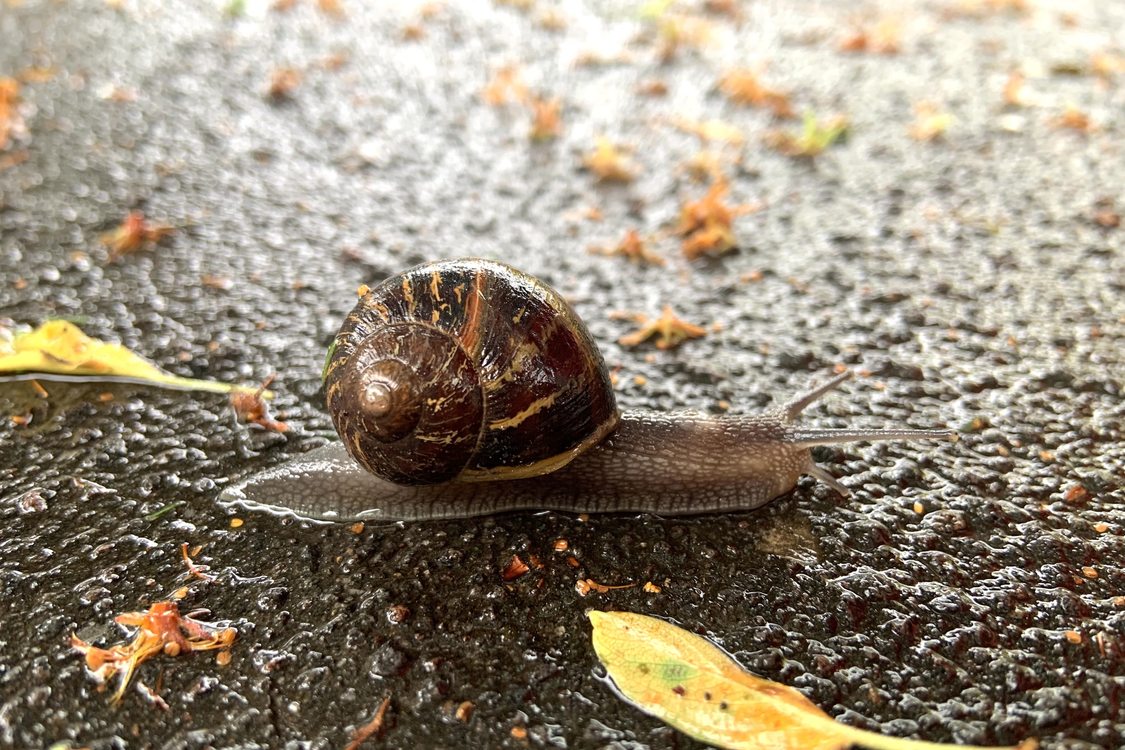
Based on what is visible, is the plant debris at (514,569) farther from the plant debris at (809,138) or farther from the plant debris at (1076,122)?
the plant debris at (1076,122)

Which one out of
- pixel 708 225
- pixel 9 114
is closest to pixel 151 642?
pixel 708 225

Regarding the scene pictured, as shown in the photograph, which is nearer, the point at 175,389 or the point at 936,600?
the point at 936,600

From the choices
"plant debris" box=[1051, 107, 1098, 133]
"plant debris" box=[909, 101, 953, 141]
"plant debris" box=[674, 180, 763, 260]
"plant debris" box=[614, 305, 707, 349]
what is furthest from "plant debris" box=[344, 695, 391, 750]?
"plant debris" box=[1051, 107, 1098, 133]

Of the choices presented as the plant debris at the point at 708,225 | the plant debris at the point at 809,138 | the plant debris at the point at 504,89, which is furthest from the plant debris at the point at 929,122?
the plant debris at the point at 504,89

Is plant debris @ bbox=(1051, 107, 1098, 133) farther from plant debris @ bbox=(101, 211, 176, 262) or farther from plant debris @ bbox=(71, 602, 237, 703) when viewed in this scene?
plant debris @ bbox=(71, 602, 237, 703)

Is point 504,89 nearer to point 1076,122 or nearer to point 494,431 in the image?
point 1076,122

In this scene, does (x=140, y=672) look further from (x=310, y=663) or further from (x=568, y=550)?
(x=568, y=550)

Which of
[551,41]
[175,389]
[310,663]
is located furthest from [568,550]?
[551,41]

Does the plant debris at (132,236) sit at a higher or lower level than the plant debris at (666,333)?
higher
